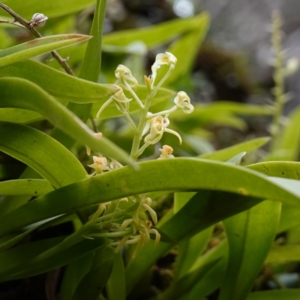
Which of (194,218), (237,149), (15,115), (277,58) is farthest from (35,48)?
(277,58)

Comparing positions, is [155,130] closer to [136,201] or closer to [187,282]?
[136,201]

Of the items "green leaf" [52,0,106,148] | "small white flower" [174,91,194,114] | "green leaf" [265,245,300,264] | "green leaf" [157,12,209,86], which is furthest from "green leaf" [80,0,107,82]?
"green leaf" [157,12,209,86]

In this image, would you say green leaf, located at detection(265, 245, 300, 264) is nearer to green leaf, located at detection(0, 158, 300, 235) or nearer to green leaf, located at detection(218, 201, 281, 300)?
green leaf, located at detection(218, 201, 281, 300)

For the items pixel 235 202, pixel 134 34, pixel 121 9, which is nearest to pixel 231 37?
pixel 121 9

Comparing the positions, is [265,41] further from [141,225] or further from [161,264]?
[141,225]

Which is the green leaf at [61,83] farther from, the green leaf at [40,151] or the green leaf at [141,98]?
the green leaf at [141,98]

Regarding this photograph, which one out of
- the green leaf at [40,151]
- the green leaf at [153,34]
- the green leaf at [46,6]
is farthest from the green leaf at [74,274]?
the green leaf at [153,34]
